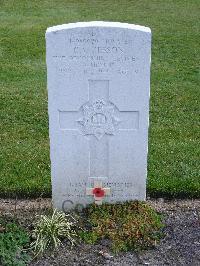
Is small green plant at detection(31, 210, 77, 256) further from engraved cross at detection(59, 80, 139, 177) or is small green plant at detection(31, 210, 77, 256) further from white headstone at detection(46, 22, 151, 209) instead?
engraved cross at detection(59, 80, 139, 177)

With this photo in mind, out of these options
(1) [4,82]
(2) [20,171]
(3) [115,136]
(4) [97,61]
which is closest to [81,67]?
(4) [97,61]

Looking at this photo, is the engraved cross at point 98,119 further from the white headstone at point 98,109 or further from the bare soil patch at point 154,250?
the bare soil patch at point 154,250

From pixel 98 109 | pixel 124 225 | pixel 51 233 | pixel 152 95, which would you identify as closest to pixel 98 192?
pixel 124 225

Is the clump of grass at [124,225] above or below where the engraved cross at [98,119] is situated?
below

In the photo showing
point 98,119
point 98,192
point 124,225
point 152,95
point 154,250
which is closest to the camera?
point 154,250

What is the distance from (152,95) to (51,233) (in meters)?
4.45

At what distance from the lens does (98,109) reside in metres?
5.42

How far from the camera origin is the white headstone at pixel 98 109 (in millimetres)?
5160

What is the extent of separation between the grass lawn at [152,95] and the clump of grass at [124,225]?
715 millimetres

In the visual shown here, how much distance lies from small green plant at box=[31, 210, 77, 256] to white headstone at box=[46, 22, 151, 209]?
0.45 meters

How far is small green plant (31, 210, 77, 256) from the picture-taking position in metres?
5.13

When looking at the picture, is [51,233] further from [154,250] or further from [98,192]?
[154,250]

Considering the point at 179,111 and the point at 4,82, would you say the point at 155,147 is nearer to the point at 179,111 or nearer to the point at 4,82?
the point at 179,111

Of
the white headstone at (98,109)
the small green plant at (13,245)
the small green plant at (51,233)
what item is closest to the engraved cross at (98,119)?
the white headstone at (98,109)
